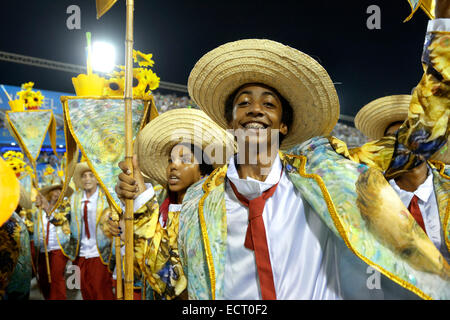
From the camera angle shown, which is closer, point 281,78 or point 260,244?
point 260,244

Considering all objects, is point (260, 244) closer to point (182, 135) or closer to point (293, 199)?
point (293, 199)

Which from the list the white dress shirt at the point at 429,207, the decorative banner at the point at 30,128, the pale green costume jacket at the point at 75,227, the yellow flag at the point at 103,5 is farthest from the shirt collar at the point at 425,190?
the pale green costume jacket at the point at 75,227

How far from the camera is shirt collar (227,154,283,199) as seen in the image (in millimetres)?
1724

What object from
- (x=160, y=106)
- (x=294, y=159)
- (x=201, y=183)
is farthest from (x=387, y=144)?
(x=160, y=106)

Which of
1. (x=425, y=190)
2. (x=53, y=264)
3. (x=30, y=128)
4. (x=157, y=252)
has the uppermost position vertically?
(x=30, y=128)

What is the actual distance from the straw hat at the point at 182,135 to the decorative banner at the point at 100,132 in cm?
82

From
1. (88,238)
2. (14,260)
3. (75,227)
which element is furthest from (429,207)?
(75,227)

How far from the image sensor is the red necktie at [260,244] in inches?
61.2

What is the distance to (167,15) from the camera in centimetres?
622

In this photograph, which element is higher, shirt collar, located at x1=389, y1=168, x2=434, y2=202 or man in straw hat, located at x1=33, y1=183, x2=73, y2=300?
shirt collar, located at x1=389, y1=168, x2=434, y2=202

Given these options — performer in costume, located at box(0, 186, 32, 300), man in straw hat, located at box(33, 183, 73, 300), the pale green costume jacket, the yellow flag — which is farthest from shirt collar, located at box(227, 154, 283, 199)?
man in straw hat, located at box(33, 183, 73, 300)

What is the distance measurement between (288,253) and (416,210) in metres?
1.49

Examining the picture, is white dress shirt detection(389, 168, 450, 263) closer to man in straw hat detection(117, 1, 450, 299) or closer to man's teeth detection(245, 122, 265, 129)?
man in straw hat detection(117, 1, 450, 299)

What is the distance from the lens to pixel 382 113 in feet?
12.9
